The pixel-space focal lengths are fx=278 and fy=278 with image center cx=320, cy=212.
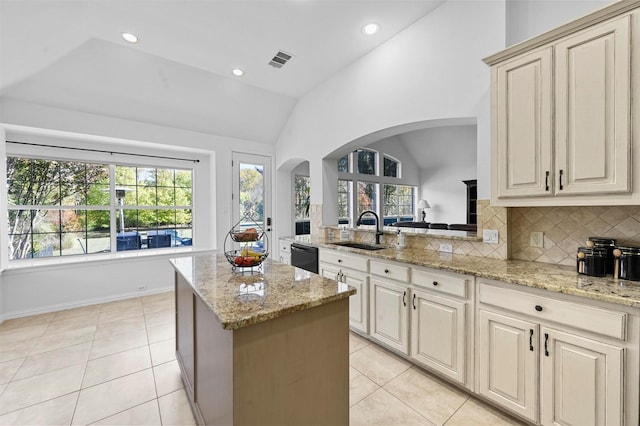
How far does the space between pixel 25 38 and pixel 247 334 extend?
329 cm

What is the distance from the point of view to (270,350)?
1.20m

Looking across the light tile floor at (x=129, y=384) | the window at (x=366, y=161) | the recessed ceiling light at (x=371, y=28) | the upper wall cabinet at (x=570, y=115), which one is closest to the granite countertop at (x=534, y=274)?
the upper wall cabinet at (x=570, y=115)

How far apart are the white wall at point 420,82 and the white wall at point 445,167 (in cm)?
423

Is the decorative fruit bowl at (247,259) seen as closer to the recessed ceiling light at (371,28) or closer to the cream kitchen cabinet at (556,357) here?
the cream kitchen cabinet at (556,357)

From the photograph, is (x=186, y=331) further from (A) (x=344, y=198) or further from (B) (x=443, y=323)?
(A) (x=344, y=198)

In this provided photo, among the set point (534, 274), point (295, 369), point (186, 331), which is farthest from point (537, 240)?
point (186, 331)

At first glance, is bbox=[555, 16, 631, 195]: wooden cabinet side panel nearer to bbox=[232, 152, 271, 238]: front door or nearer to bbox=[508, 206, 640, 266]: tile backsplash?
bbox=[508, 206, 640, 266]: tile backsplash

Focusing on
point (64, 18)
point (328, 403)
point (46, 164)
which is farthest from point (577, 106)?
point (46, 164)

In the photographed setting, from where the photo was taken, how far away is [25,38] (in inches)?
95.2

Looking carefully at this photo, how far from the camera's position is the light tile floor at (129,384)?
182 cm

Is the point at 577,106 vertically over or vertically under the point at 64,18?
under

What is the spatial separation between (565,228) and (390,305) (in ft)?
4.66

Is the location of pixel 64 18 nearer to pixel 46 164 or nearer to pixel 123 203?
pixel 46 164

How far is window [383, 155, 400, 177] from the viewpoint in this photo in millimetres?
7680
